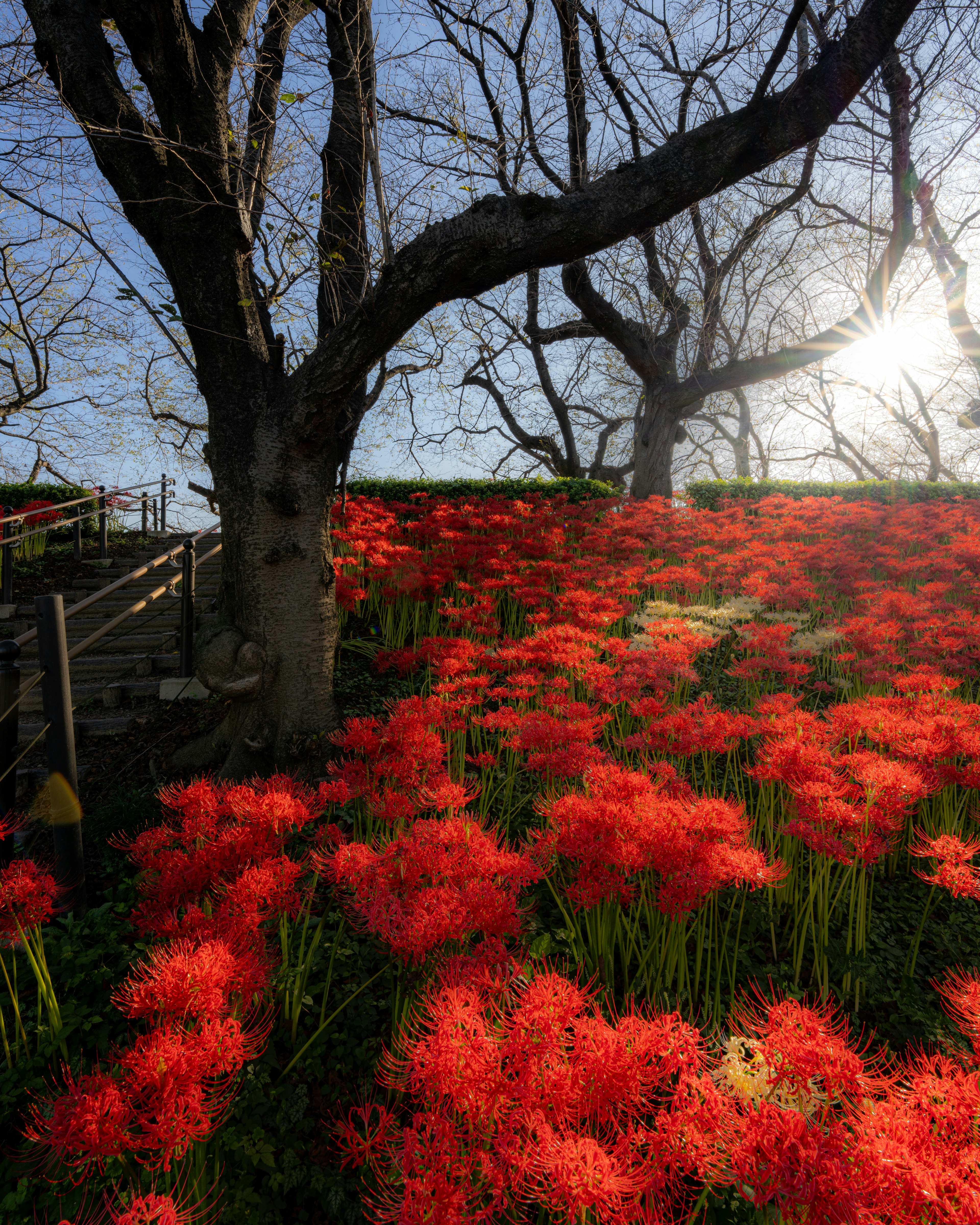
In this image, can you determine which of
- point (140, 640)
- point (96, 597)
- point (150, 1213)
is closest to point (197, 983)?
point (150, 1213)

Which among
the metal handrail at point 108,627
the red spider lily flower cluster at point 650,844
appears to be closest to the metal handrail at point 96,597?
the metal handrail at point 108,627

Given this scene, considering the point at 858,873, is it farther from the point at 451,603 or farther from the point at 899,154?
the point at 899,154

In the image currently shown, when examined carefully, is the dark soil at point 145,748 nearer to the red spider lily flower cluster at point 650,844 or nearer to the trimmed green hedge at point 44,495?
the red spider lily flower cluster at point 650,844

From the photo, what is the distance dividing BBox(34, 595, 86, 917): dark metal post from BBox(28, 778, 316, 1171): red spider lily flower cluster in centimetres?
46

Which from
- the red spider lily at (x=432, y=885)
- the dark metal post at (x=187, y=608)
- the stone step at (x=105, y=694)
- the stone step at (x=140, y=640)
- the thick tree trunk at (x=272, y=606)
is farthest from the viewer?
the stone step at (x=140, y=640)

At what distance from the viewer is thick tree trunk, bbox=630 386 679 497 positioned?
1197cm

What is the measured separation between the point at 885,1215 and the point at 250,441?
4.01 metres

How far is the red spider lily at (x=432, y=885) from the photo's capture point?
1.63 metres

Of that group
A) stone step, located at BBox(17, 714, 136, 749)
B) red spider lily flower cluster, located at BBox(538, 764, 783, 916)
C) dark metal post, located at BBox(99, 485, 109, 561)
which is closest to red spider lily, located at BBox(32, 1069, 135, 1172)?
red spider lily flower cluster, located at BBox(538, 764, 783, 916)

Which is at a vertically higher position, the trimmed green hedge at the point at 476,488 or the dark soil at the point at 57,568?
the trimmed green hedge at the point at 476,488

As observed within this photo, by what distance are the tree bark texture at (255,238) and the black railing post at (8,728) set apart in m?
1.17

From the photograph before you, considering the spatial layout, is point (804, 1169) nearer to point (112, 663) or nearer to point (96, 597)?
point (96, 597)

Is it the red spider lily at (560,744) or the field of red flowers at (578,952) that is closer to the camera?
the field of red flowers at (578,952)

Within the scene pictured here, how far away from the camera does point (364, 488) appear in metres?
12.3
